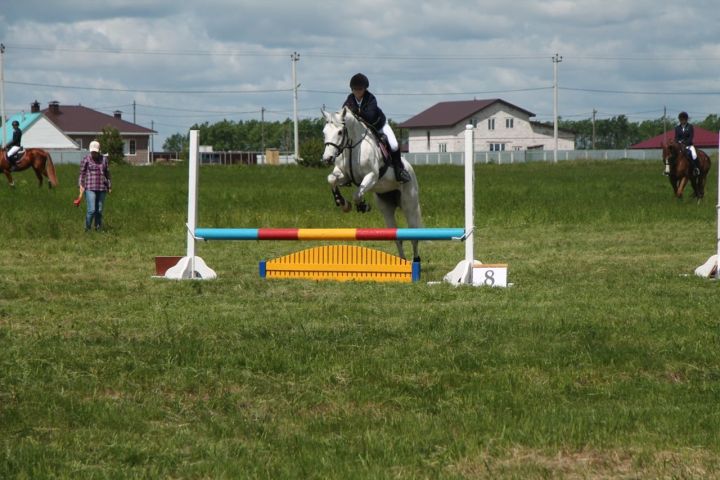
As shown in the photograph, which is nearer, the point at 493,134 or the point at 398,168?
the point at 398,168

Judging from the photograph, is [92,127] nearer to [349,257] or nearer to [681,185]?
[681,185]

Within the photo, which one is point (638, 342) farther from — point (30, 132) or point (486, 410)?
point (30, 132)

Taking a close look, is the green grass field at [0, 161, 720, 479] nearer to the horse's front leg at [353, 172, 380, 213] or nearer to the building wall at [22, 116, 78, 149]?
the horse's front leg at [353, 172, 380, 213]

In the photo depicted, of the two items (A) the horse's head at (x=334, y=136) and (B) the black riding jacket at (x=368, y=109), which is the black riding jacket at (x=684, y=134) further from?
(A) the horse's head at (x=334, y=136)

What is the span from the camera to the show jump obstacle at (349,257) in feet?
34.5

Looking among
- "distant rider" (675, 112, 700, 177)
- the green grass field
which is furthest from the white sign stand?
"distant rider" (675, 112, 700, 177)

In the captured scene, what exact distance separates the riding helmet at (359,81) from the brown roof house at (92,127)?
94.5 metres

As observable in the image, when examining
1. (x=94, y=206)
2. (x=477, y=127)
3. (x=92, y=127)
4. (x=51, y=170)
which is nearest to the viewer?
(x=94, y=206)

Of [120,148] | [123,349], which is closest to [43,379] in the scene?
[123,349]

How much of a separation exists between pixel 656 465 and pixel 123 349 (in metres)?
3.71

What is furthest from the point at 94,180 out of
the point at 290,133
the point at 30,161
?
the point at 290,133

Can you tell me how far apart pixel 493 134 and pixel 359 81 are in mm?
104121

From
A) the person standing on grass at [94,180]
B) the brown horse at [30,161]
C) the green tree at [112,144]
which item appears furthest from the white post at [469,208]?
the green tree at [112,144]

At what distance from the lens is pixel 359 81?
37.1 feet
